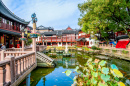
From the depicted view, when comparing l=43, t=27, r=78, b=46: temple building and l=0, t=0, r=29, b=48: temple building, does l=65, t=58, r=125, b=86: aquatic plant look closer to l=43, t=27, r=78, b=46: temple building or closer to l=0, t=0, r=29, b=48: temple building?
l=0, t=0, r=29, b=48: temple building

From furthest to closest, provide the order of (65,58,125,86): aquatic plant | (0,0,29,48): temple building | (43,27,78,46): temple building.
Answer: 1. (43,27,78,46): temple building
2. (0,0,29,48): temple building
3. (65,58,125,86): aquatic plant

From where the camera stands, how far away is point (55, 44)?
138 ft

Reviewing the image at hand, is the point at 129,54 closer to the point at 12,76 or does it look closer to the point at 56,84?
the point at 56,84

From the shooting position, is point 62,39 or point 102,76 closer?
point 102,76

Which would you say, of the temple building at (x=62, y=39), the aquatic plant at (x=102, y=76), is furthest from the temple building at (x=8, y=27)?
the temple building at (x=62, y=39)


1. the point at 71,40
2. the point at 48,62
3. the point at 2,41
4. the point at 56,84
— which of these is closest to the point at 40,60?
the point at 48,62

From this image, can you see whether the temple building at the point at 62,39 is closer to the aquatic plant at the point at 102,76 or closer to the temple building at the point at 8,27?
the temple building at the point at 8,27

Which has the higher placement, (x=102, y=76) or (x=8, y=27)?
Answer: (x=8, y=27)

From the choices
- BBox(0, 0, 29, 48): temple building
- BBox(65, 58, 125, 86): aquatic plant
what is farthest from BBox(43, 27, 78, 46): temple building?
BBox(65, 58, 125, 86): aquatic plant

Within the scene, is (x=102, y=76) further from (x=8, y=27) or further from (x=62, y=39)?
(x=62, y=39)

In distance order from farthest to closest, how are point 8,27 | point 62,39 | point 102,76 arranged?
point 62,39
point 8,27
point 102,76

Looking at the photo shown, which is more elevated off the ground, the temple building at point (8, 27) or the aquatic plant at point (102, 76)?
the temple building at point (8, 27)

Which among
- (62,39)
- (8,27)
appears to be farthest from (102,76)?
(62,39)

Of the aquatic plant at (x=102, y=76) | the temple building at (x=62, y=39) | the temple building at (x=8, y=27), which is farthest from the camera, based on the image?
the temple building at (x=62, y=39)
